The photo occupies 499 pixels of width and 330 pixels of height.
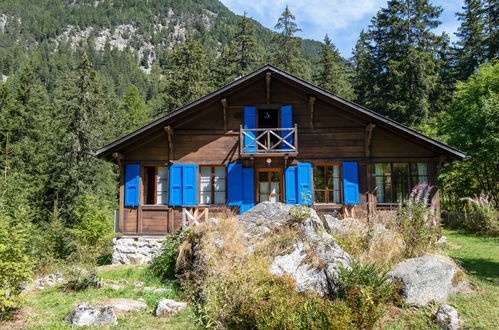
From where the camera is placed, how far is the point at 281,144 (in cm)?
1459

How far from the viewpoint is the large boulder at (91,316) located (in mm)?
6934

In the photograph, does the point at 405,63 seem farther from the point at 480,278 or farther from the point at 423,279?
the point at 423,279

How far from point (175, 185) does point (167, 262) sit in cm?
386

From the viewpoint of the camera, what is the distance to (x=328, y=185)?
14430 millimetres

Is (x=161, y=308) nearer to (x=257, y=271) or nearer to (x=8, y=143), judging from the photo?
(x=257, y=271)

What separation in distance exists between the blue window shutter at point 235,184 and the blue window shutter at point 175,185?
74.5 inches

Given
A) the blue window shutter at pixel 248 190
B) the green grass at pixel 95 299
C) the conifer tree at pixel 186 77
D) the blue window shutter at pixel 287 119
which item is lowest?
the green grass at pixel 95 299

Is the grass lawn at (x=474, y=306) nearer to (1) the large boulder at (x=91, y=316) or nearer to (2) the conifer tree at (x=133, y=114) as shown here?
(1) the large boulder at (x=91, y=316)

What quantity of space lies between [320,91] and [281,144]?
2523 millimetres

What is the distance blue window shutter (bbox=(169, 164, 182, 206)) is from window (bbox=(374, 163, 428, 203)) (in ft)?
24.8

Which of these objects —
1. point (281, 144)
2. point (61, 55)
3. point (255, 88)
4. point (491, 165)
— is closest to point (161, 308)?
point (281, 144)

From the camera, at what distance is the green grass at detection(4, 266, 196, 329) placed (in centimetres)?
691

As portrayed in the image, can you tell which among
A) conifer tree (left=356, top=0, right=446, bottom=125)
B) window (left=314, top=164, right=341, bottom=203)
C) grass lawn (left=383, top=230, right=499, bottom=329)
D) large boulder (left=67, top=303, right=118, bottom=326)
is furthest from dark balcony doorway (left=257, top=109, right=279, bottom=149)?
conifer tree (left=356, top=0, right=446, bottom=125)

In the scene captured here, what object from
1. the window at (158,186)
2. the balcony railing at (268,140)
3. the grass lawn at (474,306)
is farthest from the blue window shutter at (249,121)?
the grass lawn at (474,306)
